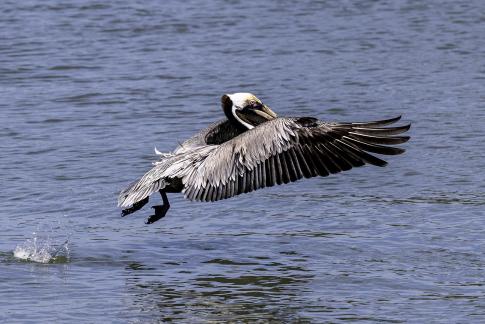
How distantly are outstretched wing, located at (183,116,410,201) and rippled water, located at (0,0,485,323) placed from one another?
549 millimetres

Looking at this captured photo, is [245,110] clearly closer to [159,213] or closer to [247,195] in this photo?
[159,213]

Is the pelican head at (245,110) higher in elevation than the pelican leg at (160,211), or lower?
higher

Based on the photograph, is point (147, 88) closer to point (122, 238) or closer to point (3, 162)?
point (3, 162)

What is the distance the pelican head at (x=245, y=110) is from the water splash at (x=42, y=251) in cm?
141

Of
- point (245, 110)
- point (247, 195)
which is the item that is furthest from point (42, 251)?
point (247, 195)

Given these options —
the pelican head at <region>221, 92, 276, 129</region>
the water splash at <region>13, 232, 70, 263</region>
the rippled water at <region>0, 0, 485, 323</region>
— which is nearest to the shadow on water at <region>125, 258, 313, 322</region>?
the rippled water at <region>0, 0, 485, 323</region>

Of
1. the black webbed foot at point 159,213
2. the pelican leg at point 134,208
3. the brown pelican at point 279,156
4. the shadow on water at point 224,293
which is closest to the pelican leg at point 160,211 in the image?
the black webbed foot at point 159,213

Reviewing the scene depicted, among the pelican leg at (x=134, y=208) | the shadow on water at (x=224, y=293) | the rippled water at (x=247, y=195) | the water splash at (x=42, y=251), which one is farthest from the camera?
the pelican leg at (x=134, y=208)

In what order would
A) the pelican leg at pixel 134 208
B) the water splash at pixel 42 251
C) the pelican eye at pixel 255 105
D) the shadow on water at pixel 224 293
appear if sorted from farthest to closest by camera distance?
the pelican eye at pixel 255 105, the pelican leg at pixel 134 208, the water splash at pixel 42 251, the shadow on water at pixel 224 293

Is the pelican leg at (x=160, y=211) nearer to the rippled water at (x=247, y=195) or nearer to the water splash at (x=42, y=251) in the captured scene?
the rippled water at (x=247, y=195)

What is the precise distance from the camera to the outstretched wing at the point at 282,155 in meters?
6.90

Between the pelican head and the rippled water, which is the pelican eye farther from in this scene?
the rippled water

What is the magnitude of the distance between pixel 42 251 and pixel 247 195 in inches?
76.9

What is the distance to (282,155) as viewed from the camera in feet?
22.9
